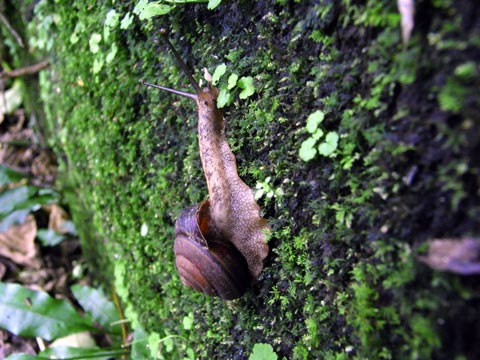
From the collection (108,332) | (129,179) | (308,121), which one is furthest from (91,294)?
(308,121)

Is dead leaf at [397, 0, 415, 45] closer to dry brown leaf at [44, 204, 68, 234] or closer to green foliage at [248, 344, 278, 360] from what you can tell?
green foliage at [248, 344, 278, 360]

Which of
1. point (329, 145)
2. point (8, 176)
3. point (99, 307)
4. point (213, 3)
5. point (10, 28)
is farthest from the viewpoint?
point (10, 28)

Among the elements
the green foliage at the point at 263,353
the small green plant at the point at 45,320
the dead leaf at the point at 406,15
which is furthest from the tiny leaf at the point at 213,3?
the small green plant at the point at 45,320

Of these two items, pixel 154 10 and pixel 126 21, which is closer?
pixel 154 10

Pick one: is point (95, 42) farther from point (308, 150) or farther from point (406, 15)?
point (406, 15)

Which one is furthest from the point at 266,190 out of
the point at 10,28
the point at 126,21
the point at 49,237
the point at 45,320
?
the point at 10,28

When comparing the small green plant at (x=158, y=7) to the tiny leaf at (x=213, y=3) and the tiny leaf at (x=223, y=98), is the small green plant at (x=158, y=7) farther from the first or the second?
the tiny leaf at (x=223, y=98)

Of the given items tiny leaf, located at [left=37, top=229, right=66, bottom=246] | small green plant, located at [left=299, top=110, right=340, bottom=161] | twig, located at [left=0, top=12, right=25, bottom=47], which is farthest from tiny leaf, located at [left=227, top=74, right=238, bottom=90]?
twig, located at [left=0, top=12, right=25, bottom=47]
